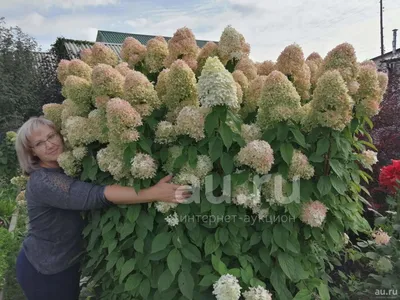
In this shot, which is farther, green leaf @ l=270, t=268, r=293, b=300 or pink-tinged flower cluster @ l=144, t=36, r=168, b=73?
pink-tinged flower cluster @ l=144, t=36, r=168, b=73

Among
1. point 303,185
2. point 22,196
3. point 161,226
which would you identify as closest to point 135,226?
point 161,226

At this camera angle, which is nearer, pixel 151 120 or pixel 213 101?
pixel 213 101

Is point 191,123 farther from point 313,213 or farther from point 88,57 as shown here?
point 88,57

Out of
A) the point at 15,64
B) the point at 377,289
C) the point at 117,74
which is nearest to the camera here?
the point at 117,74

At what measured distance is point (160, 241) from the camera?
1.56 m

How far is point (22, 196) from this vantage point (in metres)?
3.70

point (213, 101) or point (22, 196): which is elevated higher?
point (213, 101)

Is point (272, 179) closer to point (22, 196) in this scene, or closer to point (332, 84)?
point (332, 84)

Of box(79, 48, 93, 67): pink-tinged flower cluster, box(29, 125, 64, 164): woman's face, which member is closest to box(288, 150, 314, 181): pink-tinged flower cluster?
box(29, 125, 64, 164): woman's face

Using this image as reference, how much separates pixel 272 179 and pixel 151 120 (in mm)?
573

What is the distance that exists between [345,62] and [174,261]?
1.13 metres

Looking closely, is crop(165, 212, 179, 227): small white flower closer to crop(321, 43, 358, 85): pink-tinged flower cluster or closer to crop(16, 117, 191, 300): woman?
crop(16, 117, 191, 300): woman

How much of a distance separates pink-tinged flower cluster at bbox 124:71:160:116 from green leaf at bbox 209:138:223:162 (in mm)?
329

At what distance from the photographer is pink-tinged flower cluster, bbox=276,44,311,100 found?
1.77 m
